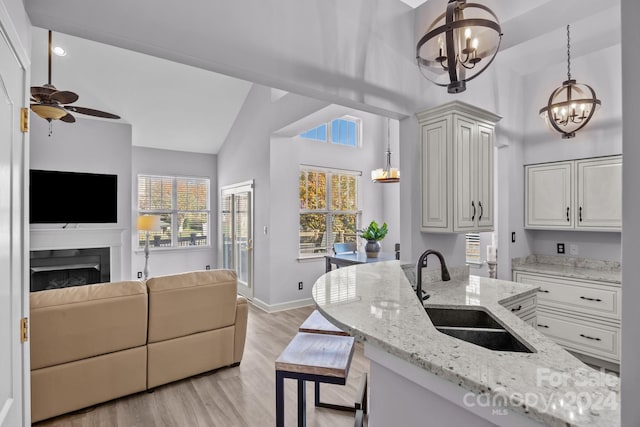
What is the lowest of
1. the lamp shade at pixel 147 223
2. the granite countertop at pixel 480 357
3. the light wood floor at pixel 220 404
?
the light wood floor at pixel 220 404

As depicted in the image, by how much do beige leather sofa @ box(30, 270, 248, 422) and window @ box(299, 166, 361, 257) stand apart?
2783 mm

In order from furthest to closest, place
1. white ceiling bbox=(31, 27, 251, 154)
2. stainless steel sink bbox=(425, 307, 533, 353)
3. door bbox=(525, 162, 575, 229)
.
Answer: white ceiling bbox=(31, 27, 251, 154) → door bbox=(525, 162, 575, 229) → stainless steel sink bbox=(425, 307, 533, 353)

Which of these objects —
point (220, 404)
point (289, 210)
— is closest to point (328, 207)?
point (289, 210)

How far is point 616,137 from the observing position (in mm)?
3328

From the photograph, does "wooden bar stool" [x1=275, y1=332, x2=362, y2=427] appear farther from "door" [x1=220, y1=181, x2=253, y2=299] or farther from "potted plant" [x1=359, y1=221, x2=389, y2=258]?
"door" [x1=220, y1=181, x2=253, y2=299]

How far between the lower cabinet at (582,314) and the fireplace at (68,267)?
583cm

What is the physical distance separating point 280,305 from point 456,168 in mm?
3497

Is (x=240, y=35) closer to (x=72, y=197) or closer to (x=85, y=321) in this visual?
(x=85, y=321)

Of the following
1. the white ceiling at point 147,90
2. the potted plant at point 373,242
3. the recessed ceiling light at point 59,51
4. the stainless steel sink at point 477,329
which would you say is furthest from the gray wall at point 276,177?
the stainless steel sink at point 477,329

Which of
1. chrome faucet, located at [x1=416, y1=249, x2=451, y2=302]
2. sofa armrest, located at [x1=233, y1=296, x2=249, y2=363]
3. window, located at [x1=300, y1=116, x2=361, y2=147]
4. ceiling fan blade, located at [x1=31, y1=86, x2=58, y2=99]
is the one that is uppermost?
window, located at [x1=300, y1=116, x2=361, y2=147]

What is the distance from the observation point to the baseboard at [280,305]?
502 cm

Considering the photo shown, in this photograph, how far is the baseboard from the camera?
5.02m

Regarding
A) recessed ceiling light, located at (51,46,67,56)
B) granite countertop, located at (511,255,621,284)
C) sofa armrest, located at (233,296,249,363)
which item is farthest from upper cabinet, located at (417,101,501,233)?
recessed ceiling light, located at (51,46,67,56)

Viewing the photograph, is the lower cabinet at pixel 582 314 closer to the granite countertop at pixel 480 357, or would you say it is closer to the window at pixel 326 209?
the granite countertop at pixel 480 357
